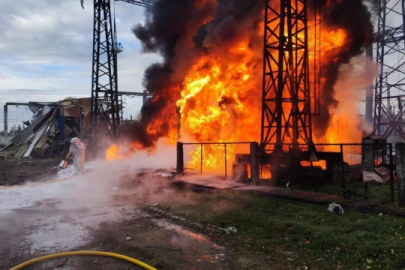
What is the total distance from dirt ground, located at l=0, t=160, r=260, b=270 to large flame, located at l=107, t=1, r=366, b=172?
5180 mm

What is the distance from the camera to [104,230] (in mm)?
7211

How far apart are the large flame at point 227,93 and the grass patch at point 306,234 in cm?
733

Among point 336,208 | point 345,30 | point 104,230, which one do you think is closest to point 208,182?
point 336,208

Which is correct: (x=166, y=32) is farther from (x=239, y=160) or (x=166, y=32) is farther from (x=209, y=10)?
(x=239, y=160)

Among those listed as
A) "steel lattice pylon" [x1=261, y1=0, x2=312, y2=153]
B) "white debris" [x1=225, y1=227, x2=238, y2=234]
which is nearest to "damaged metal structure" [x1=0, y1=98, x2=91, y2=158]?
"steel lattice pylon" [x1=261, y1=0, x2=312, y2=153]

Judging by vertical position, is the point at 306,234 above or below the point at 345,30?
below

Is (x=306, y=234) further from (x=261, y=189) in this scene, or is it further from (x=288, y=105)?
(x=288, y=105)

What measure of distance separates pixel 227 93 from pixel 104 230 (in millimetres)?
10573

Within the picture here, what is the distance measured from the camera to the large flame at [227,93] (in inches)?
636

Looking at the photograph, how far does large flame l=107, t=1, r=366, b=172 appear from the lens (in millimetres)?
16156

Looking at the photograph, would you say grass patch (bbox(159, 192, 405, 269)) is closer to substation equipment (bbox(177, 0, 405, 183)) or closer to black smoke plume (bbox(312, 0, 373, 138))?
substation equipment (bbox(177, 0, 405, 183))

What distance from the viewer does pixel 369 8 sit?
62.7ft

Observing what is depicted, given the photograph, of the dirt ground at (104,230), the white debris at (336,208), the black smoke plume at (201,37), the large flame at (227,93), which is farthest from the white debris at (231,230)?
the black smoke plume at (201,37)

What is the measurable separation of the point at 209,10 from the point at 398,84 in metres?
15.2
